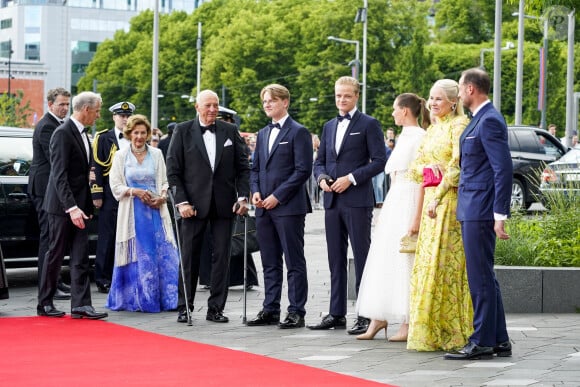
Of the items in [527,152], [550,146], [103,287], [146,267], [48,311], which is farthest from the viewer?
[550,146]

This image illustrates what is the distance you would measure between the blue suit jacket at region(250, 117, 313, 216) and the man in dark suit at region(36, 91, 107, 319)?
5.78ft

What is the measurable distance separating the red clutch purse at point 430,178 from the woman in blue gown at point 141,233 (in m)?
3.85

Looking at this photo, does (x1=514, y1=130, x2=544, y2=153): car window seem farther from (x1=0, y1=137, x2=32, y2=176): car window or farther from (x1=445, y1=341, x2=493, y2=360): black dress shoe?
(x1=445, y1=341, x2=493, y2=360): black dress shoe

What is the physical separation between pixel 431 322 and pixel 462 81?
181 cm

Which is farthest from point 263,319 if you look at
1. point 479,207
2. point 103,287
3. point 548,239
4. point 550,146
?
point 550,146

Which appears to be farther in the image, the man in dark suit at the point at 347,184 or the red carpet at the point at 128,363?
the man in dark suit at the point at 347,184

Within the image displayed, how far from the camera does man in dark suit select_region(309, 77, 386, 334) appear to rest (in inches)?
396

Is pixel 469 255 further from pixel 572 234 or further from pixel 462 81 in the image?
pixel 572 234

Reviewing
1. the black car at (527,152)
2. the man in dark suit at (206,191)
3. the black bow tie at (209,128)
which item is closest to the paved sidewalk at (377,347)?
the man in dark suit at (206,191)

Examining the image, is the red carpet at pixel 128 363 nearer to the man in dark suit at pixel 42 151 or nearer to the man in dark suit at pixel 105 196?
the man in dark suit at pixel 42 151

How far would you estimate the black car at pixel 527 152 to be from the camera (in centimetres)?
2570

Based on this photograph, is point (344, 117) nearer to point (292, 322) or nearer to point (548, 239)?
point (292, 322)

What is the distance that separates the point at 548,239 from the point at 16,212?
5.77 meters

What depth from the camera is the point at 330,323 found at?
10.2 meters
